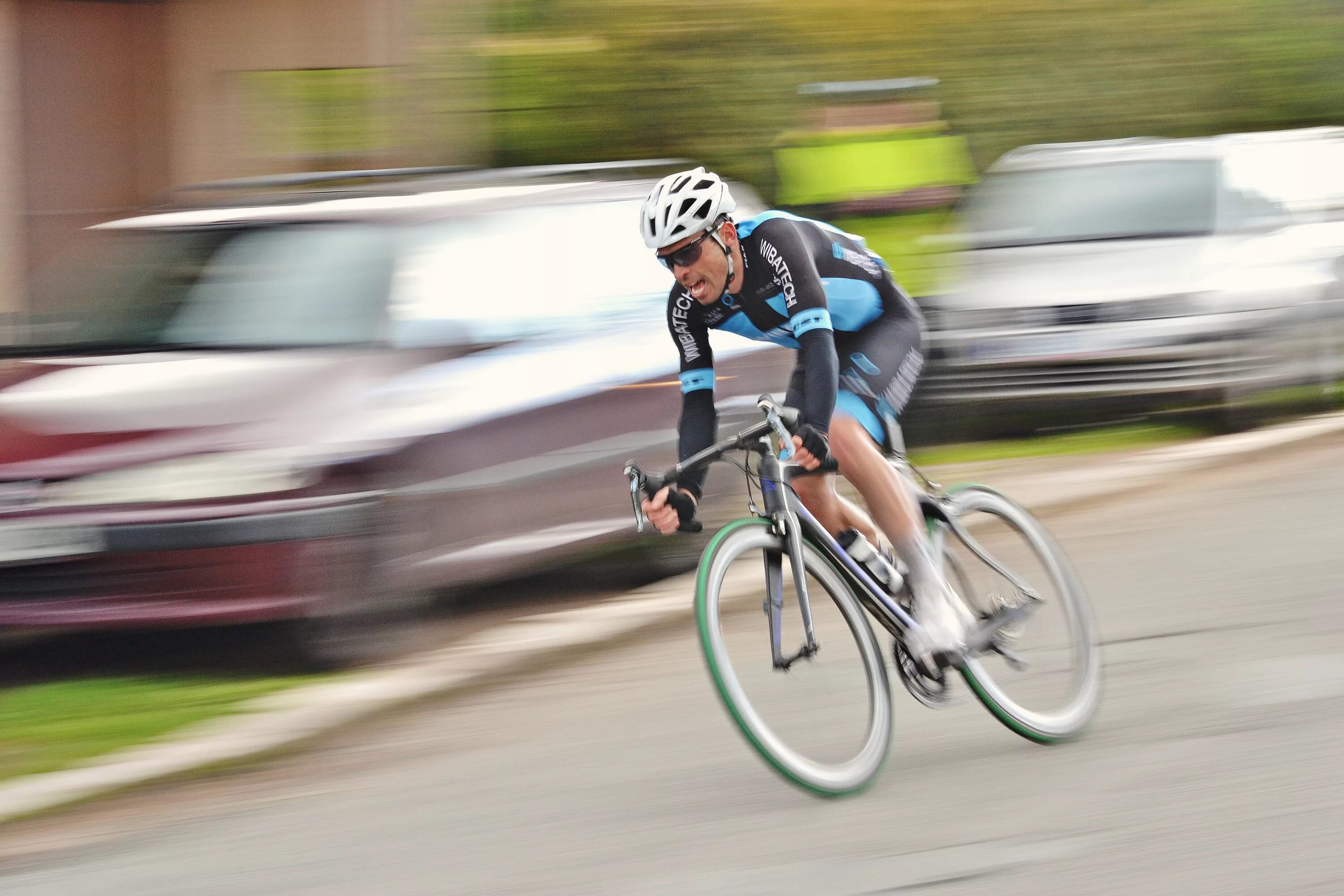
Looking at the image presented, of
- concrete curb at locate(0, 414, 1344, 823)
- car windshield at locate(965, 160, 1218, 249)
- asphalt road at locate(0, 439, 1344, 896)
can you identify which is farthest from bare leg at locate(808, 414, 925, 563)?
car windshield at locate(965, 160, 1218, 249)

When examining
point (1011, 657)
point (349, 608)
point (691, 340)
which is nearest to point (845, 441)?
point (691, 340)

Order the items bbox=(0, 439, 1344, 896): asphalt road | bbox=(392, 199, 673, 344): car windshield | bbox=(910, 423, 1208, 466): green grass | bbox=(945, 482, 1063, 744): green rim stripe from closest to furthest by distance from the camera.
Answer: bbox=(0, 439, 1344, 896): asphalt road, bbox=(945, 482, 1063, 744): green rim stripe, bbox=(392, 199, 673, 344): car windshield, bbox=(910, 423, 1208, 466): green grass

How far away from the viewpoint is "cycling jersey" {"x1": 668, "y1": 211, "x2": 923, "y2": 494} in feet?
16.6

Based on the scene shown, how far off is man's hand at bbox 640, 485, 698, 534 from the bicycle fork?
0.78ft

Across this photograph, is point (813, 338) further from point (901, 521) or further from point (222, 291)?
point (222, 291)

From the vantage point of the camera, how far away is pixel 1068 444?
11219mm

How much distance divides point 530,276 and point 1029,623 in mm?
2904

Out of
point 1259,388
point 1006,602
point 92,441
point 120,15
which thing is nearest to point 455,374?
point 92,441

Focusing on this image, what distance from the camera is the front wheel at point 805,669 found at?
5.00 m

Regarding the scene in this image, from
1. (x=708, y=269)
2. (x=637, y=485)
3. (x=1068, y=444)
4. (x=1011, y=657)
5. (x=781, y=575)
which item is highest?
(x=708, y=269)

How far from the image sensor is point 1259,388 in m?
11.2

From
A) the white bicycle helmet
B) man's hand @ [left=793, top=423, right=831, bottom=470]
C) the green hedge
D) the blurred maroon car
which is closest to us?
man's hand @ [left=793, top=423, right=831, bottom=470]

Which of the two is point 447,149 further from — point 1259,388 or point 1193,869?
point 1193,869

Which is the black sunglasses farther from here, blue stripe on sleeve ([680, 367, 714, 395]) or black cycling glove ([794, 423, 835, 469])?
black cycling glove ([794, 423, 835, 469])
